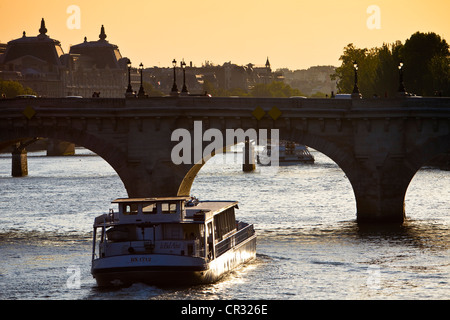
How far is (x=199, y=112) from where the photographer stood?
7606cm

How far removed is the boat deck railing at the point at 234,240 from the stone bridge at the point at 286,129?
11.5m

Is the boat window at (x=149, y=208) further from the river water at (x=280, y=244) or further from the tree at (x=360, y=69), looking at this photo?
the tree at (x=360, y=69)

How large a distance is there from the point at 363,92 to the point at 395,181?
3355 inches

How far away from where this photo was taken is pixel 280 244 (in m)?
69.6

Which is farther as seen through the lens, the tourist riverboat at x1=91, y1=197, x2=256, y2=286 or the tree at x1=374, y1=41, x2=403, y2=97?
the tree at x1=374, y1=41, x2=403, y2=97

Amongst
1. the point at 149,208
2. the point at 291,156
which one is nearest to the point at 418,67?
the point at 291,156

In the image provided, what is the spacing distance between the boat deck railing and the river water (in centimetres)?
131

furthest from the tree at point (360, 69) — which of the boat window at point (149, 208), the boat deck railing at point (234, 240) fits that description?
the boat window at point (149, 208)

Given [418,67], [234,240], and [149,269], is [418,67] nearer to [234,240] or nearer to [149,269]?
[234,240]

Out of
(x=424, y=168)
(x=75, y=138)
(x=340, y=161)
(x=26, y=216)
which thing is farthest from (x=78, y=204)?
(x=424, y=168)

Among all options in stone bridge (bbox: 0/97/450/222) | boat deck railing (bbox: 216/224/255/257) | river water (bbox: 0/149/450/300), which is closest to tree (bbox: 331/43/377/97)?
river water (bbox: 0/149/450/300)

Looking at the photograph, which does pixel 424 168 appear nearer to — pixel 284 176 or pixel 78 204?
pixel 284 176

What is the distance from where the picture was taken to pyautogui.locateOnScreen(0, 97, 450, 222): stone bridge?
75.6 m

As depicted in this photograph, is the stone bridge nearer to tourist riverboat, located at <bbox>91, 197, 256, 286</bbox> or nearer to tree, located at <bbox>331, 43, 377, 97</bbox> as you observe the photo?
tourist riverboat, located at <bbox>91, 197, 256, 286</bbox>
